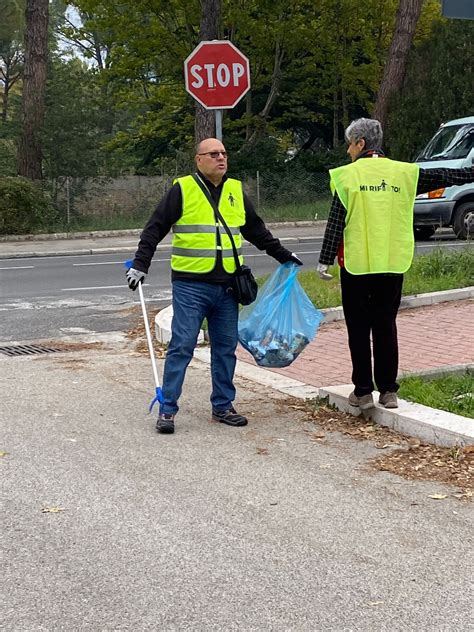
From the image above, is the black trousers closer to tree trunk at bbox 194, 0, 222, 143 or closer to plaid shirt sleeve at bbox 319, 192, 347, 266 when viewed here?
plaid shirt sleeve at bbox 319, 192, 347, 266

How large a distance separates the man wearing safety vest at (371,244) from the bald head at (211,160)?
71cm

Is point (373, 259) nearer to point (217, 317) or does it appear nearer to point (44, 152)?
point (217, 317)

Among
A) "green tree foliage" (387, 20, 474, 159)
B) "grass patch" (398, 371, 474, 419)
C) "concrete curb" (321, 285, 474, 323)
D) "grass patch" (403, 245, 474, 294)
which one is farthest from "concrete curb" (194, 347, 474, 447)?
"green tree foliage" (387, 20, 474, 159)

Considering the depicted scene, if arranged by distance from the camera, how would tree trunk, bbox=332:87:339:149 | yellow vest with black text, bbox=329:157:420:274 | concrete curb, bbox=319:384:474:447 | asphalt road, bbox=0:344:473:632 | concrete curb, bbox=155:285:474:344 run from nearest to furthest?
asphalt road, bbox=0:344:473:632 < concrete curb, bbox=319:384:474:447 < yellow vest with black text, bbox=329:157:420:274 < concrete curb, bbox=155:285:474:344 < tree trunk, bbox=332:87:339:149

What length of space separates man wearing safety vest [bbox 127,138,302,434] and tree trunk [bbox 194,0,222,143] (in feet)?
59.4

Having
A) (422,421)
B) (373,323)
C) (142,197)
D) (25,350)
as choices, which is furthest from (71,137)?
(422,421)

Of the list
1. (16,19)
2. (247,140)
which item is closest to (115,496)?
(247,140)

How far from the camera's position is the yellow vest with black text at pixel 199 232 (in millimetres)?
6387

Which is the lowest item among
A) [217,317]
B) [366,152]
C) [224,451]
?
[224,451]

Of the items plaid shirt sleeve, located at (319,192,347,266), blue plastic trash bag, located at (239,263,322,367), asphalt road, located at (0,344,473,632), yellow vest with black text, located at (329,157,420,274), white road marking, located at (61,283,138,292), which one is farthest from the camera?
white road marking, located at (61,283,138,292)

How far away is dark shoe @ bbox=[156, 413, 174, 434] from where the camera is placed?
6.39m

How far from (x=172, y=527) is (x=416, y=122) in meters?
23.3

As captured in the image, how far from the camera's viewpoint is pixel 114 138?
3291cm

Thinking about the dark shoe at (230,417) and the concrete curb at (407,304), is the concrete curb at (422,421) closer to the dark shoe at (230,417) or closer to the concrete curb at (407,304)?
the dark shoe at (230,417)
